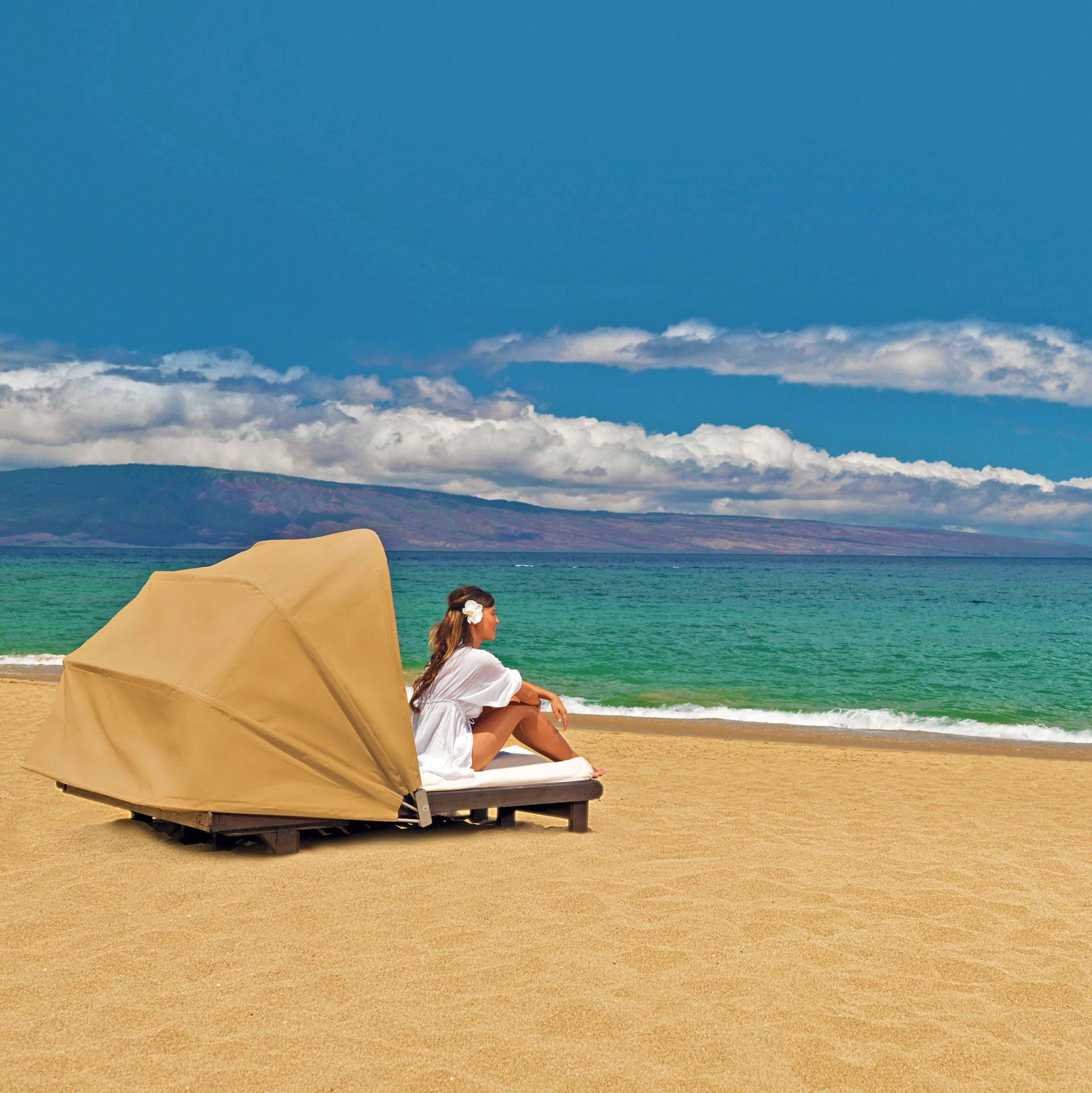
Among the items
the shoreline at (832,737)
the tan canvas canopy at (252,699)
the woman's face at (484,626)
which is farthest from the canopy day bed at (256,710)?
the shoreline at (832,737)

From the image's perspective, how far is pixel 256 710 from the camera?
5.06 meters

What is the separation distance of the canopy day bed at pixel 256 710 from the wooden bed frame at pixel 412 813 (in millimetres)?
13

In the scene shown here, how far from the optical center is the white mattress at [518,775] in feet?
18.8

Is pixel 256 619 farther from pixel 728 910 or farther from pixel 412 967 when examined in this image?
pixel 728 910

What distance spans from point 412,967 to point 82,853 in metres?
2.68

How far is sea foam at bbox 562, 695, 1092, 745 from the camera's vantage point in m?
14.8

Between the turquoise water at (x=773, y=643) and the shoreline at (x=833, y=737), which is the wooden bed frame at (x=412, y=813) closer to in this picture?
the shoreline at (x=833, y=737)

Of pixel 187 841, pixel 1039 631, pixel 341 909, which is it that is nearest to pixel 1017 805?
pixel 341 909

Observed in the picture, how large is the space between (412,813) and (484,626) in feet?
4.26

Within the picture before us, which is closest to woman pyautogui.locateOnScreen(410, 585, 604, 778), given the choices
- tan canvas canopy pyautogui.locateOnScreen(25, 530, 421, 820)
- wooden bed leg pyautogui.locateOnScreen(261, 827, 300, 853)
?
tan canvas canopy pyautogui.locateOnScreen(25, 530, 421, 820)

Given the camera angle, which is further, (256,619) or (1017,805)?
(1017,805)

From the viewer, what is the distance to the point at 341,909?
4.56m

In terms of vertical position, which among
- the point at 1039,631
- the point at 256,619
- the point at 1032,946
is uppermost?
the point at 256,619

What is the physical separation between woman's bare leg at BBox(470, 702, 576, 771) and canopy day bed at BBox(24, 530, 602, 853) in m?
0.22
